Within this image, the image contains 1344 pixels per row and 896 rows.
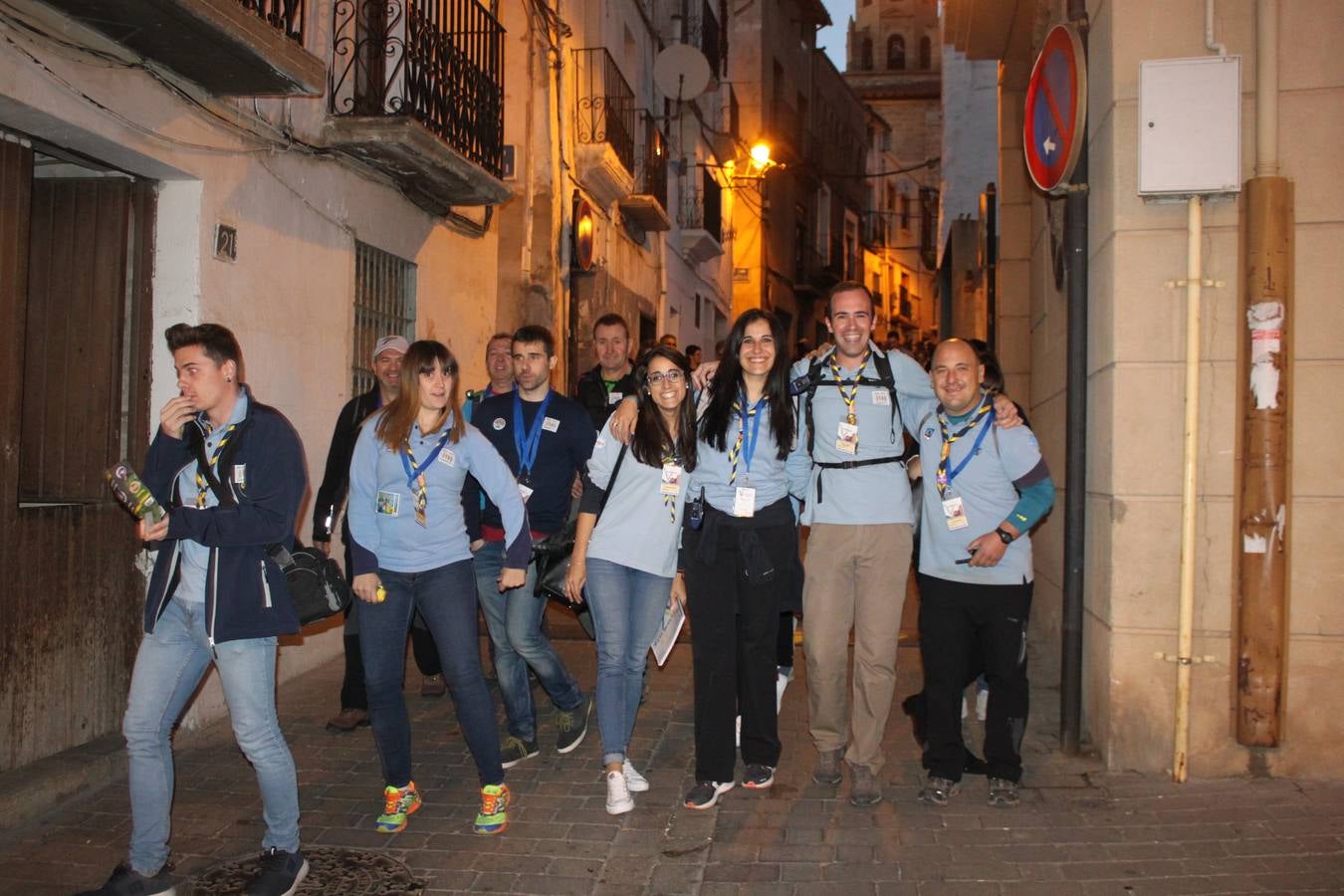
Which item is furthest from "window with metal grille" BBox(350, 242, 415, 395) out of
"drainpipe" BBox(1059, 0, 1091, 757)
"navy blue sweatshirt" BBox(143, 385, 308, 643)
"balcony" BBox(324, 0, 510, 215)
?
"drainpipe" BBox(1059, 0, 1091, 757)

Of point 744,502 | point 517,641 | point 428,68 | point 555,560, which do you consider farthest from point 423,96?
point 744,502

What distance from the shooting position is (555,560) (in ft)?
17.9

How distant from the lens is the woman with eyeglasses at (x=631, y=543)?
4.97 meters

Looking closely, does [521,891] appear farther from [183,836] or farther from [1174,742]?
[1174,742]

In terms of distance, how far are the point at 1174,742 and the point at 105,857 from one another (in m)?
4.41

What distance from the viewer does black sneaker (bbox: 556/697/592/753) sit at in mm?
5852

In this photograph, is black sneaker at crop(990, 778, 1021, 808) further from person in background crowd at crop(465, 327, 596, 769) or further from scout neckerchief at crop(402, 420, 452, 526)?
scout neckerchief at crop(402, 420, 452, 526)

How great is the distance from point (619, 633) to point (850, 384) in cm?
144

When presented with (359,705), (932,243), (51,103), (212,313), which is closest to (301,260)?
(212,313)

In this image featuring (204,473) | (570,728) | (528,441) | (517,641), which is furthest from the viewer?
(570,728)

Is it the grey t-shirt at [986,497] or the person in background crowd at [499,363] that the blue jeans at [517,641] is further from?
the grey t-shirt at [986,497]

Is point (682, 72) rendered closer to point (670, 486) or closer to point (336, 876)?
point (670, 486)

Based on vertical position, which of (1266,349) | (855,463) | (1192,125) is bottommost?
(855,463)

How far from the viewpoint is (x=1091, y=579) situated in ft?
18.5
